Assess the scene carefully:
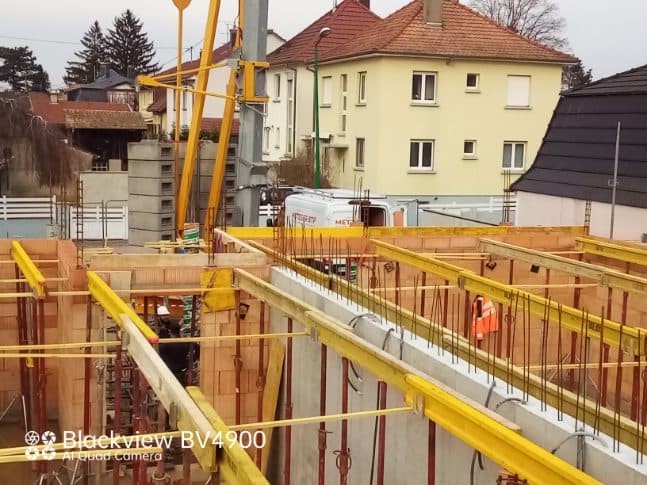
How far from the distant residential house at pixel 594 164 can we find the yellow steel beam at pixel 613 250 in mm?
921

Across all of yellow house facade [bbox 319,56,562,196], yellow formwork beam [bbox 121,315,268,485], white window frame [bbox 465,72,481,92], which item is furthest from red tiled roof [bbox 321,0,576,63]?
yellow formwork beam [bbox 121,315,268,485]

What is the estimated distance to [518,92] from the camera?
27969 mm

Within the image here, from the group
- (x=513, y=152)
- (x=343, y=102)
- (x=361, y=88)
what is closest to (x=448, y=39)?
(x=361, y=88)

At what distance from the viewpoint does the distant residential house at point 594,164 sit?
11.7 meters

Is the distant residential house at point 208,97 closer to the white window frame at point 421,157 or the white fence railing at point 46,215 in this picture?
the white fence railing at point 46,215

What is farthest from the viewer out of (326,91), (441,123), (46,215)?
(326,91)

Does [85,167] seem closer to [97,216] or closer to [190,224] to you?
[97,216]

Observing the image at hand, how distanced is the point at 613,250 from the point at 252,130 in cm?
538

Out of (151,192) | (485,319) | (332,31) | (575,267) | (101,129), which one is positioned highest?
(332,31)

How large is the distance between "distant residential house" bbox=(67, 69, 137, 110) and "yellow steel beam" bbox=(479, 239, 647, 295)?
168 feet

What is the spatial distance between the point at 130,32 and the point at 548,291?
248 feet

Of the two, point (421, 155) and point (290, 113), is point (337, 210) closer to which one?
point (421, 155)

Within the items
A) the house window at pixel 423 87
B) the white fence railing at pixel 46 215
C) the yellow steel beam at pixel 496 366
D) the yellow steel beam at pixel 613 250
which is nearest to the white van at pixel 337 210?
the yellow steel beam at pixel 613 250

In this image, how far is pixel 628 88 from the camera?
12891mm
